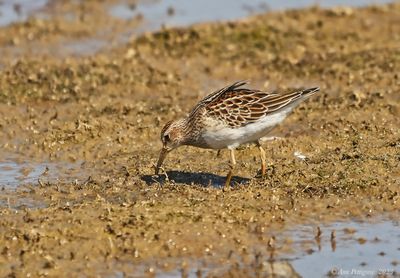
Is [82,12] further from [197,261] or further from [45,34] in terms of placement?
[197,261]

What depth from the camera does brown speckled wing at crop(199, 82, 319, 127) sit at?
452 inches

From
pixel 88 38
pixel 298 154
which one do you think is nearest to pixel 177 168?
pixel 298 154

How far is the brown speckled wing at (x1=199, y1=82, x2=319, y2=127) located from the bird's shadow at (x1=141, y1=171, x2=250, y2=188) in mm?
871

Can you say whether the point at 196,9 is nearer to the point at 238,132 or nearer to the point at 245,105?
the point at 245,105

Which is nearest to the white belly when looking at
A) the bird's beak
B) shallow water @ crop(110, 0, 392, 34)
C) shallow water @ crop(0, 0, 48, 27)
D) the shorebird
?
the shorebird

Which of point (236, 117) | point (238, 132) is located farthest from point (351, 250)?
point (236, 117)

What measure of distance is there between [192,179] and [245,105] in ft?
4.06

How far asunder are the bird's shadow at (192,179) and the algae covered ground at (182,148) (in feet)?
0.11

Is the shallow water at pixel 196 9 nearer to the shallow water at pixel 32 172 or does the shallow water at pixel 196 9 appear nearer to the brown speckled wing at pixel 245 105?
the shallow water at pixel 32 172

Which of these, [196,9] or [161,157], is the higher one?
[196,9]

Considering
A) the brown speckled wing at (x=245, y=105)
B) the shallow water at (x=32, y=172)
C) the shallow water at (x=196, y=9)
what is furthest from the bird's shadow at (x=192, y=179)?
the shallow water at (x=196, y=9)

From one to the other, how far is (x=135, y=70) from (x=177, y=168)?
193 inches

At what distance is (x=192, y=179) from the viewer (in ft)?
39.5

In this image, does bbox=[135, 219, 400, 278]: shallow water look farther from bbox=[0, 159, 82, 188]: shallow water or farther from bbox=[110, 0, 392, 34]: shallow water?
bbox=[110, 0, 392, 34]: shallow water
